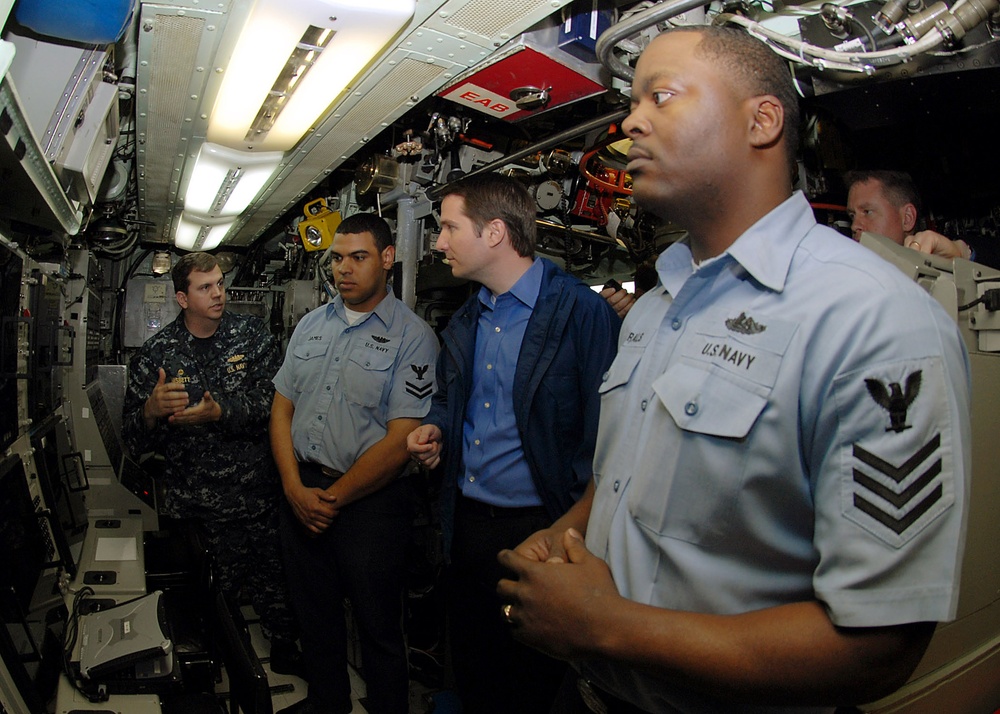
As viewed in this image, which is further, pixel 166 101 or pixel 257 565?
pixel 257 565

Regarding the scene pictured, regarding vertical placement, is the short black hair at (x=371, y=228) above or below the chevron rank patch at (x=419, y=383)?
above

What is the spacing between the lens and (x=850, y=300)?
902 millimetres

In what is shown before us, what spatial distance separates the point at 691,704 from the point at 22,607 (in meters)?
2.72

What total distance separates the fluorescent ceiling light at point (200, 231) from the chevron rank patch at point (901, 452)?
6.82 meters

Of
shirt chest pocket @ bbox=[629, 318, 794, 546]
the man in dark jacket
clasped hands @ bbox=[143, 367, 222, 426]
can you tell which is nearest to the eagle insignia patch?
shirt chest pocket @ bbox=[629, 318, 794, 546]

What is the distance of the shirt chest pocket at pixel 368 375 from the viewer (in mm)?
3139

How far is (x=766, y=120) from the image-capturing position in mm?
1142

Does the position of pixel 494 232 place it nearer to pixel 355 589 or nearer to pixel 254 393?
pixel 355 589

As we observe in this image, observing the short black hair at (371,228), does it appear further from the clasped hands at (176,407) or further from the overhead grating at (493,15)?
the clasped hands at (176,407)

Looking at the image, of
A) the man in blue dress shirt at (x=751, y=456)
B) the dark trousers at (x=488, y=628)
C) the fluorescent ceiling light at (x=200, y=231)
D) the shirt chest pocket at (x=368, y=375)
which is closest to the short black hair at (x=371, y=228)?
the shirt chest pocket at (x=368, y=375)

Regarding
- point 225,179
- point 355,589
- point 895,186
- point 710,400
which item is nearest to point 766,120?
point 710,400

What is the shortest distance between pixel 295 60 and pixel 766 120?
2.52 meters

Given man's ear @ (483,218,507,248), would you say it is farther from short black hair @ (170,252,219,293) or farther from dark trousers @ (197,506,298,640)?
dark trousers @ (197,506,298,640)

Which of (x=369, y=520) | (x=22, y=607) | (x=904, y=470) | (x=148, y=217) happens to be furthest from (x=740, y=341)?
(x=148, y=217)
